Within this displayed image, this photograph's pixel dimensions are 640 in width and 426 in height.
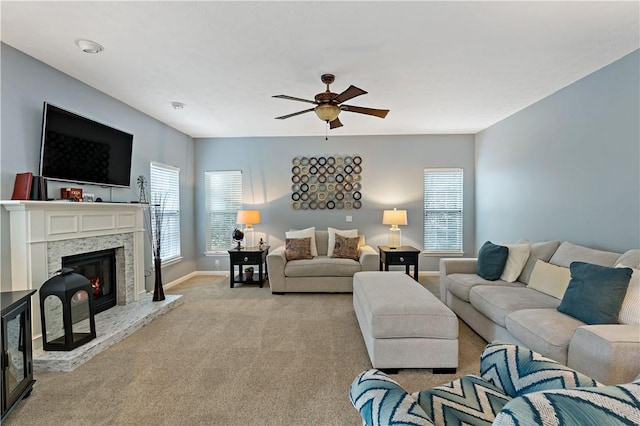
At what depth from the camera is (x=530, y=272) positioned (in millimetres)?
3299

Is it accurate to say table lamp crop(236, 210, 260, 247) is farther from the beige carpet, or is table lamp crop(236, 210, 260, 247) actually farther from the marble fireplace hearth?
the beige carpet

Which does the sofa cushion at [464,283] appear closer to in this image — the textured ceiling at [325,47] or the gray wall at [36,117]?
the textured ceiling at [325,47]

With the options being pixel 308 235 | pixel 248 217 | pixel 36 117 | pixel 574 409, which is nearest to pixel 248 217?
pixel 248 217

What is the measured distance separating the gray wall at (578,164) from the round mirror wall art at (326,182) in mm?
2381

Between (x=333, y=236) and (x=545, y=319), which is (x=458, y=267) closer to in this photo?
(x=545, y=319)

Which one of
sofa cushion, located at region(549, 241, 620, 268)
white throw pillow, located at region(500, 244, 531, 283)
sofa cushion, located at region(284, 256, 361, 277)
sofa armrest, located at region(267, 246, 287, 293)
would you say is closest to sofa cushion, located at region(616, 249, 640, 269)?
sofa cushion, located at region(549, 241, 620, 268)

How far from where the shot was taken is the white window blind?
4.71 m

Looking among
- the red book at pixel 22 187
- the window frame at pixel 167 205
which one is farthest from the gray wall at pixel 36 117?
the window frame at pixel 167 205

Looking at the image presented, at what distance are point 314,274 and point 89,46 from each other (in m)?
3.65

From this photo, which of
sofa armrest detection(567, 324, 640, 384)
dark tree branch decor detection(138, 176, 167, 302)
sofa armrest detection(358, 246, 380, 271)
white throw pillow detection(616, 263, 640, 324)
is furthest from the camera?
sofa armrest detection(358, 246, 380, 271)

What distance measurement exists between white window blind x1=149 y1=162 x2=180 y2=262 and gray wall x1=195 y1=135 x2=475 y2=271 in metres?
0.89

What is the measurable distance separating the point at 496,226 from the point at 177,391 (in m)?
4.89

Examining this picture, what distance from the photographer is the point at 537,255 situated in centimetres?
335

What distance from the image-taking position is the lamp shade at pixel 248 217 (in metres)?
5.46
